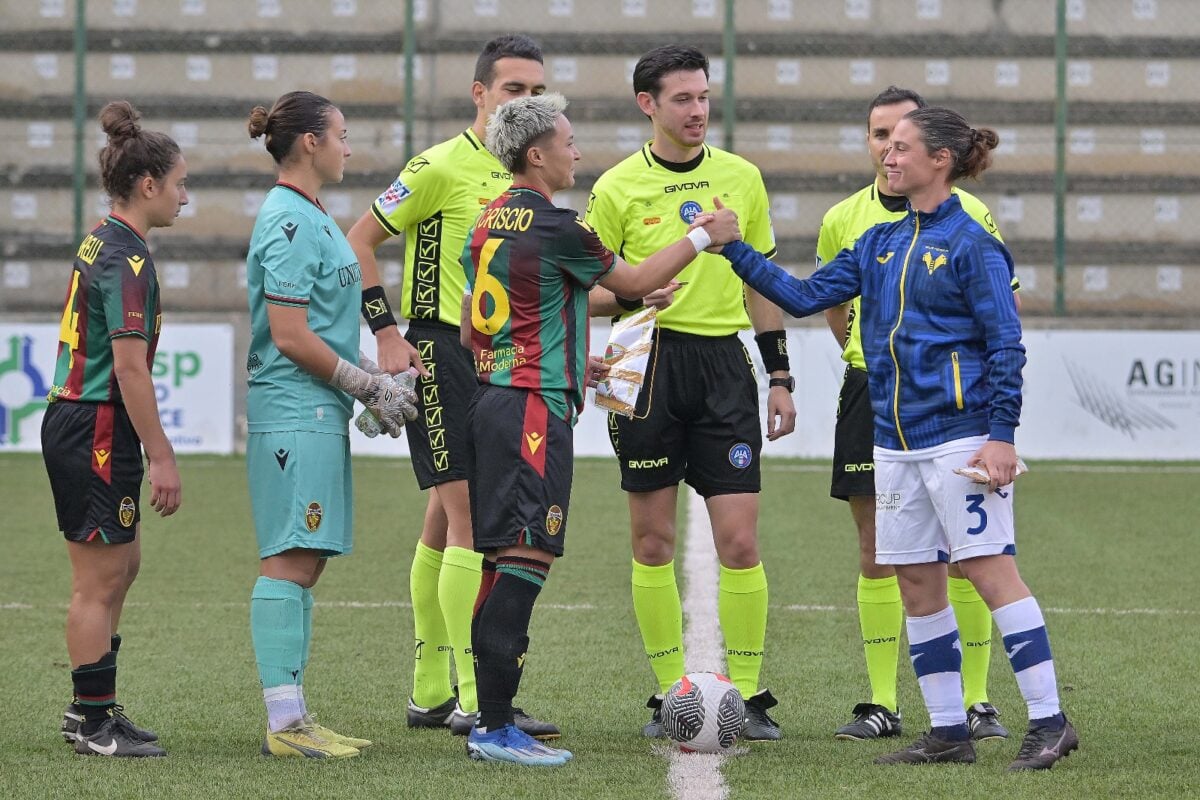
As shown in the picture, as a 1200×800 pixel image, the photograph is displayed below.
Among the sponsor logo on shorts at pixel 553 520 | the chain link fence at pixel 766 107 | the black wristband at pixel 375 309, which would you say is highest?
the chain link fence at pixel 766 107

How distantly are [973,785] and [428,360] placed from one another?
227 cm

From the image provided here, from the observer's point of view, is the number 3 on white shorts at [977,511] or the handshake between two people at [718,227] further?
the handshake between two people at [718,227]

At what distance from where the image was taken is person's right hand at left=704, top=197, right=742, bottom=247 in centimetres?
484

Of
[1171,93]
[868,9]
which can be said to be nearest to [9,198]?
[868,9]

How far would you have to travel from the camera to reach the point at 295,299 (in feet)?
15.3

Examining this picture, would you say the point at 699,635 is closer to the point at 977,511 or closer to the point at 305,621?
the point at 305,621

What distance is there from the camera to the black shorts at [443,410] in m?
5.44

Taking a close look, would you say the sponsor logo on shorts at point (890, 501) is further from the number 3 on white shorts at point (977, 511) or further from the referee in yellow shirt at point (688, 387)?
the referee in yellow shirt at point (688, 387)

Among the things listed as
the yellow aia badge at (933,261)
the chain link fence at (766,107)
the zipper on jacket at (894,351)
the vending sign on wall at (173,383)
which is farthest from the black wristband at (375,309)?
the chain link fence at (766,107)

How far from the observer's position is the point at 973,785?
4.27m

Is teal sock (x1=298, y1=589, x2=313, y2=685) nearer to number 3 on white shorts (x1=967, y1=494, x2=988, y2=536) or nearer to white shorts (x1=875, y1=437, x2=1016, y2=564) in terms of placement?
white shorts (x1=875, y1=437, x2=1016, y2=564)

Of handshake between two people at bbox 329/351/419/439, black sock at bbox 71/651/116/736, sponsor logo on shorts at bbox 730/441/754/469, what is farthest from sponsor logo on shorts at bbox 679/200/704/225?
black sock at bbox 71/651/116/736

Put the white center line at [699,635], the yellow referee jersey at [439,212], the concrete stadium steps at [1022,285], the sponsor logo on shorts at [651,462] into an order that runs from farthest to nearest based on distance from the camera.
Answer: the concrete stadium steps at [1022,285] < the yellow referee jersey at [439,212] < the sponsor logo on shorts at [651,462] < the white center line at [699,635]

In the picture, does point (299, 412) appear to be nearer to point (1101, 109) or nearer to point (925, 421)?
point (925, 421)
